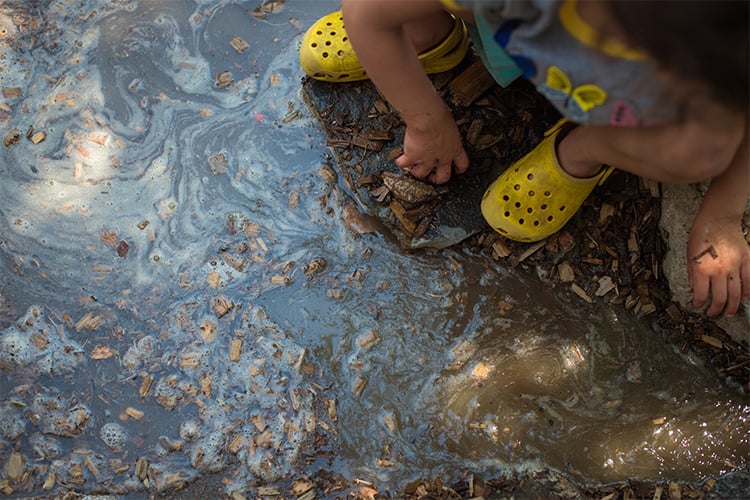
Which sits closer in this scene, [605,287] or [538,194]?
[538,194]

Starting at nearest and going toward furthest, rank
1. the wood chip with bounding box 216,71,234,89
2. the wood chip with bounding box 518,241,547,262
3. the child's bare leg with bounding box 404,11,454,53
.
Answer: the child's bare leg with bounding box 404,11,454,53
the wood chip with bounding box 518,241,547,262
the wood chip with bounding box 216,71,234,89

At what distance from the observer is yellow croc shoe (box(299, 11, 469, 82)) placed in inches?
84.2

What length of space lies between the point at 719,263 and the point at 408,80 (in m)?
1.05

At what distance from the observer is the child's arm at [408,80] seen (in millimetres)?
1591

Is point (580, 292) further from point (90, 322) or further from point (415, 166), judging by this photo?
point (90, 322)

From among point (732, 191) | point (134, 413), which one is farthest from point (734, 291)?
point (134, 413)

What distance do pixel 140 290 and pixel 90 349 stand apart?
24 centimetres

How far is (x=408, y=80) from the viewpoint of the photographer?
5.79 feet

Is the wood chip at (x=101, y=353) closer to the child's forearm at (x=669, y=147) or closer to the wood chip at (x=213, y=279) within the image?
the wood chip at (x=213, y=279)

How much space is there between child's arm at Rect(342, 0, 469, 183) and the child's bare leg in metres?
0.25

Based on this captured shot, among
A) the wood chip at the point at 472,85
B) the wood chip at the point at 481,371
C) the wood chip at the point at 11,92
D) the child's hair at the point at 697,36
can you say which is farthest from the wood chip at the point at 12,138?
the child's hair at the point at 697,36

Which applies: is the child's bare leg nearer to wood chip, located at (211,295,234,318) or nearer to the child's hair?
the child's hair

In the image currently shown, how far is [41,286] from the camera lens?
2174mm

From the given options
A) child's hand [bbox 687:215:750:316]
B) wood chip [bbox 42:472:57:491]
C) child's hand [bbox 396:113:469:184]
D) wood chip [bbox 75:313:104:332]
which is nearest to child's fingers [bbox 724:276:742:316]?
child's hand [bbox 687:215:750:316]
